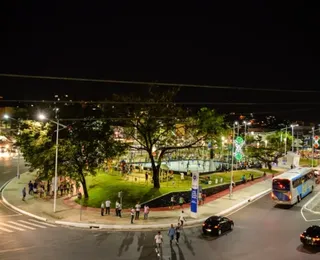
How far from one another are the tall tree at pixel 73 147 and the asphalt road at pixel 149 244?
30.0 ft

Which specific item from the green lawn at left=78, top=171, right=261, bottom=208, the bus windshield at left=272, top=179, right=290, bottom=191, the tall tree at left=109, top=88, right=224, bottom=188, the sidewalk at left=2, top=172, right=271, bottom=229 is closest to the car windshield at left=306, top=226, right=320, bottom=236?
the sidewalk at left=2, top=172, right=271, bottom=229

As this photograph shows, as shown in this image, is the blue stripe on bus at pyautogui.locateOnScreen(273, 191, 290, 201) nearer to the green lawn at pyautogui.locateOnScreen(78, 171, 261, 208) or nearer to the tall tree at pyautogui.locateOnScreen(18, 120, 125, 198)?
the green lawn at pyautogui.locateOnScreen(78, 171, 261, 208)

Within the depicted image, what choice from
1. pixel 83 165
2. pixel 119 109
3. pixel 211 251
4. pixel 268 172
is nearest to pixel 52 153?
pixel 83 165

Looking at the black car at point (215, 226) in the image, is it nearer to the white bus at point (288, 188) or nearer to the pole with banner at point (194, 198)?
the pole with banner at point (194, 198)

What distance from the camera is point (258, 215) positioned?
3269cm

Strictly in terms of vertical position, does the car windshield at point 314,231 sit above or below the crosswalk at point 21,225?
above

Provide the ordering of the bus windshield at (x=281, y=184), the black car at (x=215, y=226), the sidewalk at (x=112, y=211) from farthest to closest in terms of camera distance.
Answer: the bus windshield at (x=281, y=184) → the sidewalk at (x=112, y=211) → the black car at (x=215, y=226)

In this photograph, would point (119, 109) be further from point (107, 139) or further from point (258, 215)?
point (258, 215)

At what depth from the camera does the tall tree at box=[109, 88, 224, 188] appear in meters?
39.5

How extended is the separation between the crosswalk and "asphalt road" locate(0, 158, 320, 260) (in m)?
0.41

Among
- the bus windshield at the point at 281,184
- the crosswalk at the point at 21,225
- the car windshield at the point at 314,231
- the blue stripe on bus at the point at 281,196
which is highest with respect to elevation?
the bus windshield at the point at 281,184

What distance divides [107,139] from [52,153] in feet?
20.6

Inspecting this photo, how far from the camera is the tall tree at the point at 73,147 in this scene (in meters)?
37.5

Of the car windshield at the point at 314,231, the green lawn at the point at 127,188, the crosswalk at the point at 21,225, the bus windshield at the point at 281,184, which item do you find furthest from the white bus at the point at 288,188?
the crosswalk at the point at 21,225
